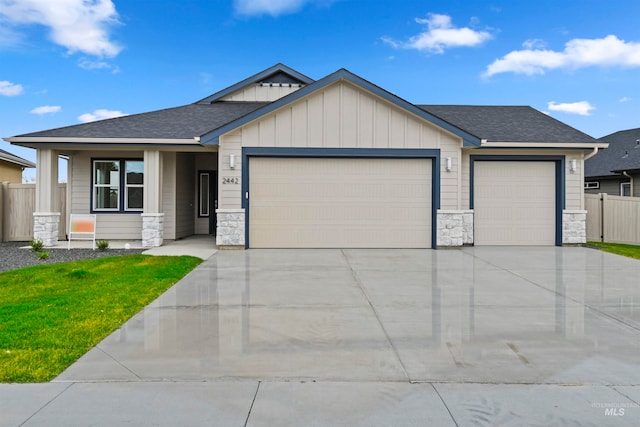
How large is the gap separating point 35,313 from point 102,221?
9.07m

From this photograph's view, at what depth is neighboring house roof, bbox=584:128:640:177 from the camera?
1980 centimetres

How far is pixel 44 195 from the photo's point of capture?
11.9 metres

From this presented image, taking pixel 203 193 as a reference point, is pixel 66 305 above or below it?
below

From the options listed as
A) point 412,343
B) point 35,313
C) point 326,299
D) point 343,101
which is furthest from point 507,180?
point 35,313

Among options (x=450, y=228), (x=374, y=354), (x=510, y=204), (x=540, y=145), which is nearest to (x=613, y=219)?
(x=510, y=204)

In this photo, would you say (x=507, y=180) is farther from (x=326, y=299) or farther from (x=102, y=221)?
(x=102, y=221)

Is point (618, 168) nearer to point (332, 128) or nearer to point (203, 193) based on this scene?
point (332, 128)

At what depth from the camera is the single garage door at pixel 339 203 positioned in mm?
11672

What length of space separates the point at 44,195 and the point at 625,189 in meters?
24.0

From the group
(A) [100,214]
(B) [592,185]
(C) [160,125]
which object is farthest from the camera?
(B) [592,185]

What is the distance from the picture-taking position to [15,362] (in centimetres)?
353

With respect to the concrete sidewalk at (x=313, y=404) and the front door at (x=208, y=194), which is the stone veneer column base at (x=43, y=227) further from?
the concrete sidewalk at (x=313, y=404)

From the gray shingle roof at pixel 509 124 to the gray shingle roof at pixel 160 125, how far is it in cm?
721

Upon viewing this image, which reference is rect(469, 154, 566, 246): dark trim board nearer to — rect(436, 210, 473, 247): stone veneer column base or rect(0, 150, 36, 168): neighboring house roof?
rect(436, 210, 473, 247): stone veneer column base
